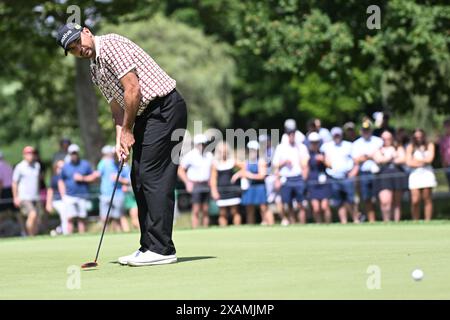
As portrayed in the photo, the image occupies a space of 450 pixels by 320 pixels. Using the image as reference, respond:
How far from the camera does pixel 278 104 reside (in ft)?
210

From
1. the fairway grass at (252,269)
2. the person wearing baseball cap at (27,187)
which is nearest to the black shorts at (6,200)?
the person wearing baseball cap at (27,187)

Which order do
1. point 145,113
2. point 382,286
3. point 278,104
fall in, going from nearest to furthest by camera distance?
point 382,286 → point 145,113 → point 278,104

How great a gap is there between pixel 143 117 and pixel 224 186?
11012 mm

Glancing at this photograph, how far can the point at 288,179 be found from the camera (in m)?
20.5

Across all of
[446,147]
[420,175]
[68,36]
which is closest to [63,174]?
[420,175]

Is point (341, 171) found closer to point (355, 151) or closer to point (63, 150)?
point (355, 151)

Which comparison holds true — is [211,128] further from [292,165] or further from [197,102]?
[292,165]

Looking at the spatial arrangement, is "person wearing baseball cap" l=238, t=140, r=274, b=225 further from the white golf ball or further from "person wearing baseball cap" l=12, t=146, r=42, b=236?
the white golf ball

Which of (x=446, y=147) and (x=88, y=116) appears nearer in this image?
(x=446, y=147)

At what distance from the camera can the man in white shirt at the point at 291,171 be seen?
66.5 ft

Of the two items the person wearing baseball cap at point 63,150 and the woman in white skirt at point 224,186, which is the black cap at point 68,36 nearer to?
the woman in white skirt at point 224,186
